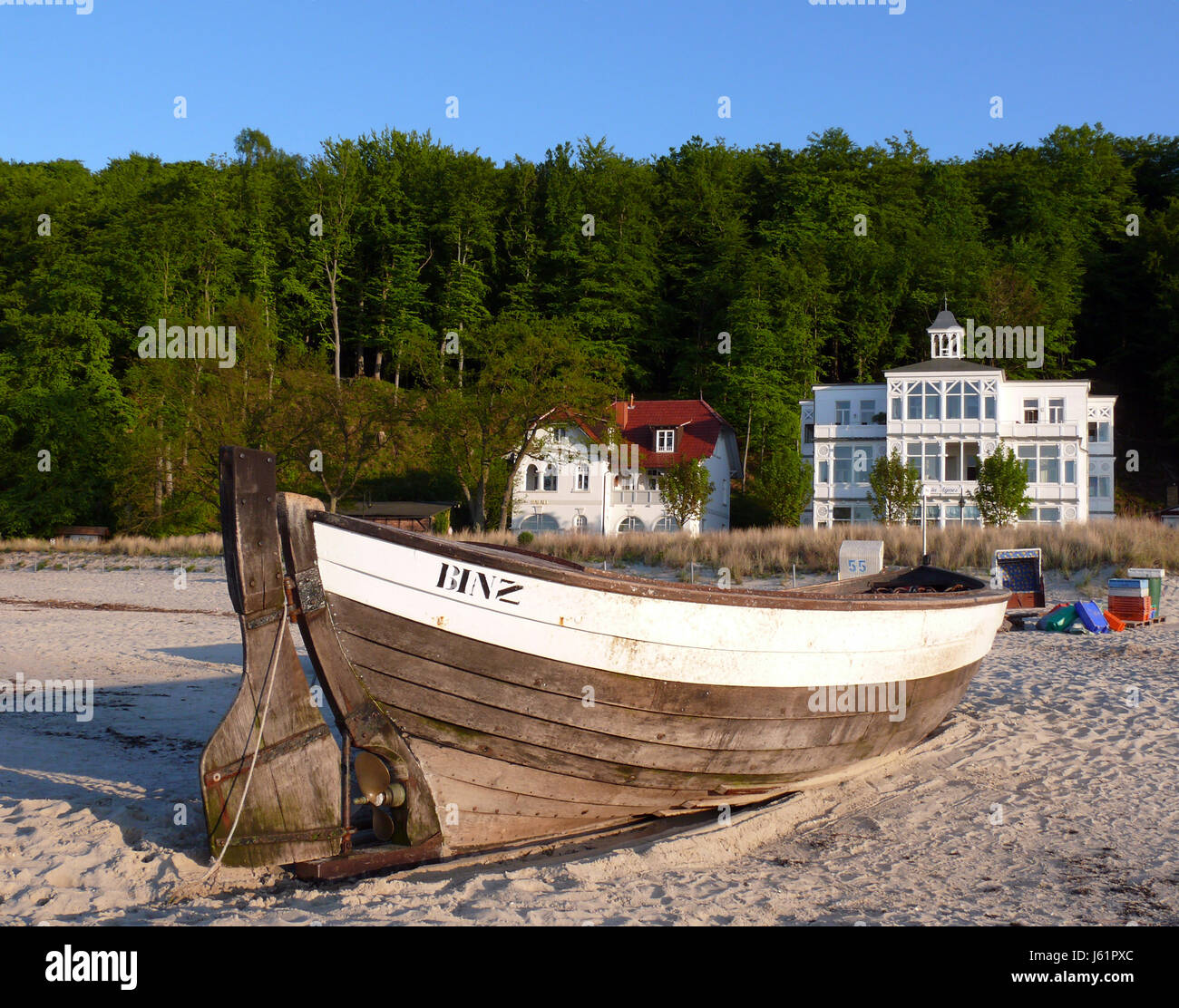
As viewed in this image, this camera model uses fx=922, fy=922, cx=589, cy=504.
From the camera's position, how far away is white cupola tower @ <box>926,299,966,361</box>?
50562 mm

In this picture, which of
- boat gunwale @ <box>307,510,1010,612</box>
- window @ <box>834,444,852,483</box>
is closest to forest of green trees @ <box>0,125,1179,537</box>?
window @ <box>834,444,852,483</box>

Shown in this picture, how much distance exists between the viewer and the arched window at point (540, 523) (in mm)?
47950

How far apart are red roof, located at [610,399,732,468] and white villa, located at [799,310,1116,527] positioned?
18.3 feet

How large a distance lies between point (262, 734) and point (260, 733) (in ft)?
0.05

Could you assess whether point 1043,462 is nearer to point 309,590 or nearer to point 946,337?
point 946,337

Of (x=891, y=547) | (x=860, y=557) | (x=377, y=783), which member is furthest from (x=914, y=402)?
(x=377, y=783)

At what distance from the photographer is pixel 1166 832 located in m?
5.65

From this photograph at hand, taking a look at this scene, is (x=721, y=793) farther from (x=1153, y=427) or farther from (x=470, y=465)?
(x=1153, y=427)

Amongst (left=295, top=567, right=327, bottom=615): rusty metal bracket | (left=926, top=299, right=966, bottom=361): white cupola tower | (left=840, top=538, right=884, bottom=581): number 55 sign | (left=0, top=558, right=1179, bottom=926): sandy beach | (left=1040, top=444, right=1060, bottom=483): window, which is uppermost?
(left=926, top=299, right=966, bottom=361): white cupola tower

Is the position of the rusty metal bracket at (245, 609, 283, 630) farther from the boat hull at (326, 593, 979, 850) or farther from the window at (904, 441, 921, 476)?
the window at (904, 441, 921, 476)

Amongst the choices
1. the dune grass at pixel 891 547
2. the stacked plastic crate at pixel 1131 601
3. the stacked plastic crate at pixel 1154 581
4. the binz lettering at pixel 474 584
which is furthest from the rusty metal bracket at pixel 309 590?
the dune grass at pixel 891 547

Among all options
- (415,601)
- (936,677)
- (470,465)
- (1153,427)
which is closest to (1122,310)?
(1153,427)

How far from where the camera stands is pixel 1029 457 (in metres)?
44.8

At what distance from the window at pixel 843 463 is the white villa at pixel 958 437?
5cm
